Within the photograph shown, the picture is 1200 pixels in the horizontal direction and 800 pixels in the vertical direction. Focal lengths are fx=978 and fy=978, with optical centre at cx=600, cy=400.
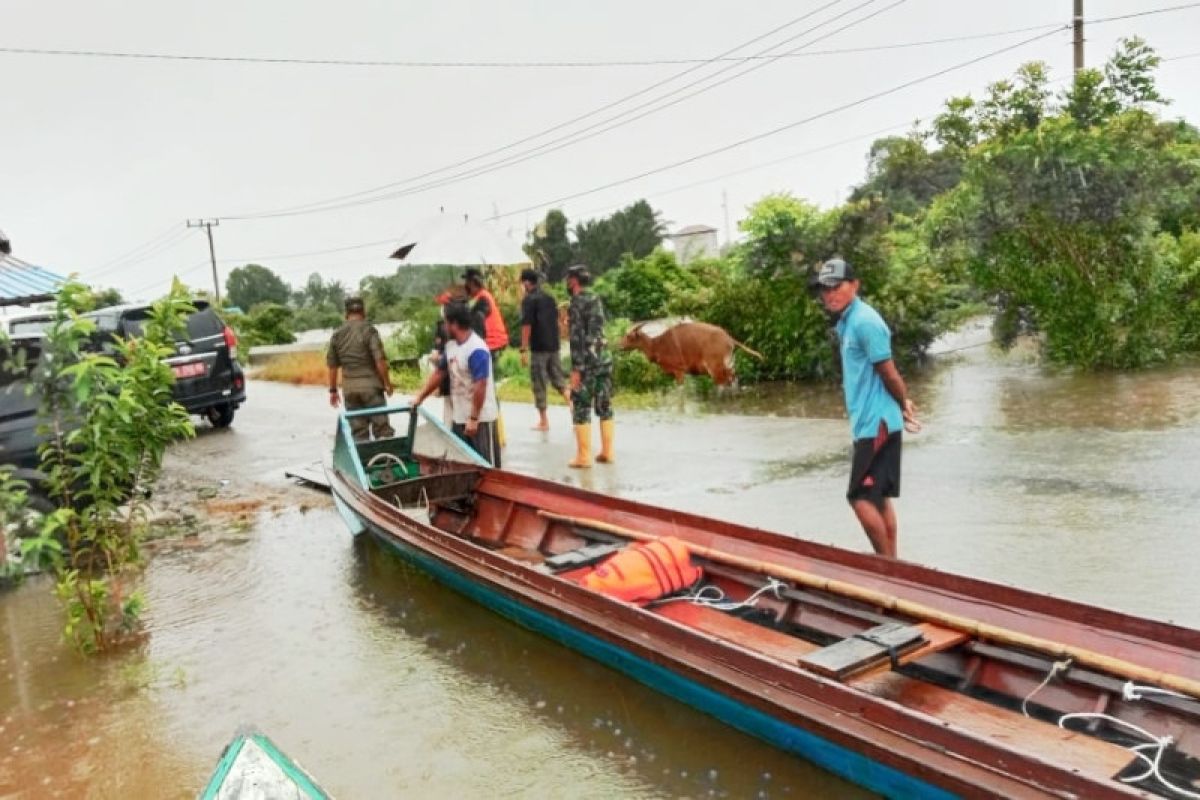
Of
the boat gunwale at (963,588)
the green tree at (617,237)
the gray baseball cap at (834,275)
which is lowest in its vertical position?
the boat gunwale at (963,588)

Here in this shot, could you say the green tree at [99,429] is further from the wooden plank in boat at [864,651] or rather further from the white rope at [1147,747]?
the white rope at [1147,747]

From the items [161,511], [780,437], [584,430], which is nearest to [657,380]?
[780,437]

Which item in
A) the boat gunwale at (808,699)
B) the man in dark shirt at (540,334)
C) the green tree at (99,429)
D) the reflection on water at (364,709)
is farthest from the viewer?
the man in dark shirt at (540,334)

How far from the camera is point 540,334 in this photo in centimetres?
1081

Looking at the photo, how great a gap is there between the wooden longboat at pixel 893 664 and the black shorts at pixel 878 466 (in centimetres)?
51

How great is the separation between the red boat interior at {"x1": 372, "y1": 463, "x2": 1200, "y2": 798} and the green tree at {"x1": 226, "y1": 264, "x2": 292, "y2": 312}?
68.6m

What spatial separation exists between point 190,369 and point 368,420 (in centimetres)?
607

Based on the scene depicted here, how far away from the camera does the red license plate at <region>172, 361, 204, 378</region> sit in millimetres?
13625

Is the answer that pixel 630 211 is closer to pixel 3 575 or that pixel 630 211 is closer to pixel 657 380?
pixel 657 380

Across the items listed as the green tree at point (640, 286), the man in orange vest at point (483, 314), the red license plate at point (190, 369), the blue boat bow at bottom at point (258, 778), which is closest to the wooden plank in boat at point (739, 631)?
the blue boat bow at bottom at point (258, 778)

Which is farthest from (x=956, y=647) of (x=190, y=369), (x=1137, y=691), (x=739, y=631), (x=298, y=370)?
(x=298, y=370)

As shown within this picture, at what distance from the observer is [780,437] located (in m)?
10.6

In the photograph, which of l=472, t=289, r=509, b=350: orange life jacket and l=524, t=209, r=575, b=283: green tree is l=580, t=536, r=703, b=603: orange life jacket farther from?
l=524, t=209, r=575, b=283: green tree

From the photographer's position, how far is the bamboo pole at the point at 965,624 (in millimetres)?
3434
